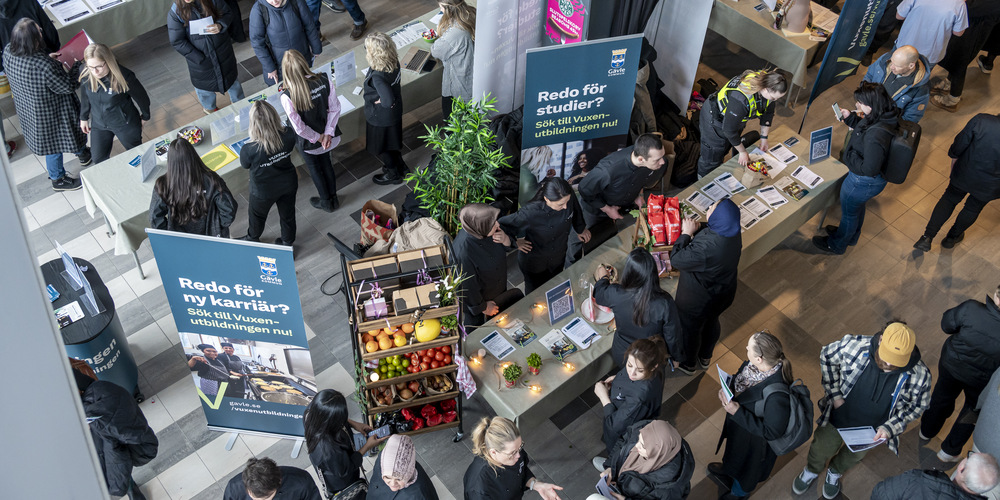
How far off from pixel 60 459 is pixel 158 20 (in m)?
8.67

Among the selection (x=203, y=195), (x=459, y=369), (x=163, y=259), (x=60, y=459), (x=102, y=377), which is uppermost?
(x=60, y=459)

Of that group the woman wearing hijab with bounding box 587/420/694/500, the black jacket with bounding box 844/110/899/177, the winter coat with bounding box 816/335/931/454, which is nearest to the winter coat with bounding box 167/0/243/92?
the woman wearing hijab with bounding box 587/420/694/500

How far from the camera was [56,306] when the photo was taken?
5172mm

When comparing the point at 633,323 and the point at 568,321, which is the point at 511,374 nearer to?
the point at 568,321

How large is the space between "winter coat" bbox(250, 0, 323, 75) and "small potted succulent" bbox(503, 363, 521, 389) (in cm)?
392

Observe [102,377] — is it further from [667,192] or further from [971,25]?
[971,25]

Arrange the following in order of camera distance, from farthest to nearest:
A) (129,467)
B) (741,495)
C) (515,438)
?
(741,495) < (129,467) < (515,438)

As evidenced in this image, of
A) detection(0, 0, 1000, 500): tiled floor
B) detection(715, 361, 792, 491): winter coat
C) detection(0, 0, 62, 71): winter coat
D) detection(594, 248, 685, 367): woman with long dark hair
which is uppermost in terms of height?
detection(0, 0, 62, 71): winter coat

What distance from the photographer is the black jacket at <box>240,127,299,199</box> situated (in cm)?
574

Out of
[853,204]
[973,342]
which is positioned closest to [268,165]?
[853,204]

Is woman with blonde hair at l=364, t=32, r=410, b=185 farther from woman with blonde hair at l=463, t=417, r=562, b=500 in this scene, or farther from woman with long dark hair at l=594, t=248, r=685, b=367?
woman with blonde hair at l=463, t=417, r=562, b=500

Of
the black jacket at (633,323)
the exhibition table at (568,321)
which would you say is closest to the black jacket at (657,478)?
the black jacket at (633,323)

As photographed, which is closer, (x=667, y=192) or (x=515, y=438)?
(x=515, y=438)

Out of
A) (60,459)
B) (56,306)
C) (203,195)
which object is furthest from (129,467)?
(60,459)
